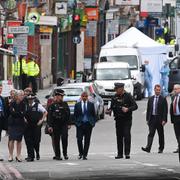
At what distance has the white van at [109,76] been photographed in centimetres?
4419

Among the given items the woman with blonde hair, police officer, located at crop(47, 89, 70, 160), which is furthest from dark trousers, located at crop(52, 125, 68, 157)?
the woman with blonde hair

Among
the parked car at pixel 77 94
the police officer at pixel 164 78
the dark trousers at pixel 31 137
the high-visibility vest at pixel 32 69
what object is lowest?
the police officer at pixel 164 78

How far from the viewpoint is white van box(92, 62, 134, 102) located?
4419 centimetres

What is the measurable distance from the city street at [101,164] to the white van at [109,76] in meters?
13.8

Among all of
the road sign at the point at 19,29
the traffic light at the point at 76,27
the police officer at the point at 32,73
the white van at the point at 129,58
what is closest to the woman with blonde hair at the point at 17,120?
the road sign at the point at 19,29

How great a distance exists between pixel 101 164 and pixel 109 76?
24.8 meters

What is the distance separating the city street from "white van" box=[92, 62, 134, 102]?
45.4 feet

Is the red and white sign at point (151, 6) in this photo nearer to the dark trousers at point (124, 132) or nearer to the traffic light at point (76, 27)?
the traffic light at point (76, 27)

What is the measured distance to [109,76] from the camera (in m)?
45.2

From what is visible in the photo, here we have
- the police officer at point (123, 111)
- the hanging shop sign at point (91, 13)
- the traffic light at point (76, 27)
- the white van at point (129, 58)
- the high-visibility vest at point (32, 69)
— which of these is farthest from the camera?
the hanging shop sign at point (91, 13)

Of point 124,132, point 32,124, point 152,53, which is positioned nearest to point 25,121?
point 32,124

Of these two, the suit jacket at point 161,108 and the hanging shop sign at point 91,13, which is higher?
the hanging shop sign at point 91,13

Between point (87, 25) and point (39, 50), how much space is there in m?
3.73

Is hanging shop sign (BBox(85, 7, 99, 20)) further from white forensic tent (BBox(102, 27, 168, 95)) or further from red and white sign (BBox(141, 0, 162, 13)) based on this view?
red and white sign (BBox(141, 0, 162, 13))
